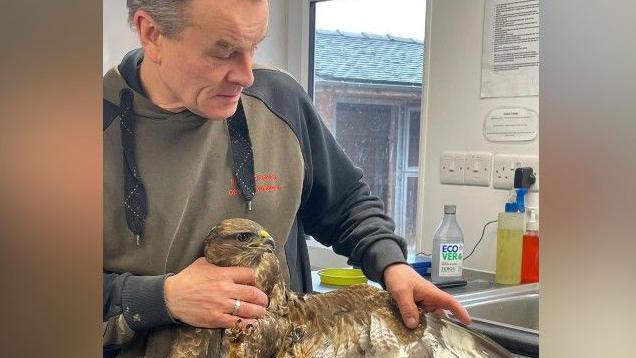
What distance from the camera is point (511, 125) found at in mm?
1150

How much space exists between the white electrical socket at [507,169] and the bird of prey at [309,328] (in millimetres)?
451

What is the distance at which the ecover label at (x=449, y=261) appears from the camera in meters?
1.06

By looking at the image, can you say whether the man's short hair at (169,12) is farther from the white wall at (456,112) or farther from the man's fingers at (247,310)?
the white wall at (456,112)

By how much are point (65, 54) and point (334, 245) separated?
57 cm

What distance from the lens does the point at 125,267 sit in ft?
1.88

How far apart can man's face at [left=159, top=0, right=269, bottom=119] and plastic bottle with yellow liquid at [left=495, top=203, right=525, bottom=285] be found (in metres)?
0.77

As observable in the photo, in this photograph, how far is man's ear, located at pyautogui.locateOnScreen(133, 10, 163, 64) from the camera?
552 mm

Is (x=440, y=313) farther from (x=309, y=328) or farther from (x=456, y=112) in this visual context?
(x=456, y=112)

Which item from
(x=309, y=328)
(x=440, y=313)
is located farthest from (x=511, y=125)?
(x=309, y=328)

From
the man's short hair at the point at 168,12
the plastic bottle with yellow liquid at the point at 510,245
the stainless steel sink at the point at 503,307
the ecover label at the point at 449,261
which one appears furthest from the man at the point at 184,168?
the plastic bottle with yellow liquid at the point at 510,245

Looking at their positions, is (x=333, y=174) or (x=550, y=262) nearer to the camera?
(x=550, y=262)

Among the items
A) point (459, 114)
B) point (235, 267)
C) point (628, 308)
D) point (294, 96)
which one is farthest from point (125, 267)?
point (459, 114)

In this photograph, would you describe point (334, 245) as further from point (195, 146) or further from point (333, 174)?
point (195, 146)

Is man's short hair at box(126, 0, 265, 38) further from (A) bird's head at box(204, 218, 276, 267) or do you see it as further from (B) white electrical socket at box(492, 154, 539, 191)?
(B) white electrical socket at box(492, 154, 539, 191)
